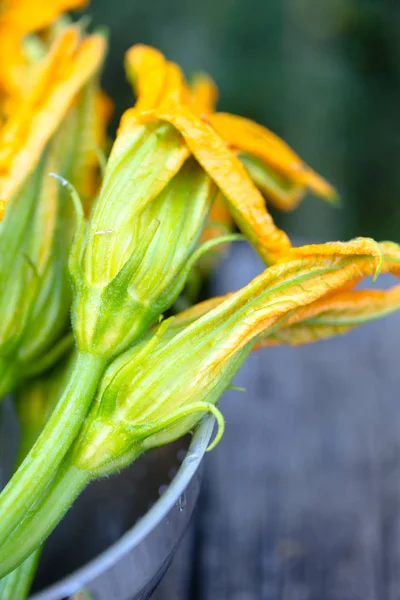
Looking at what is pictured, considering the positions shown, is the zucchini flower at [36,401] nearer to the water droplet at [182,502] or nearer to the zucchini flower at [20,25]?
the water droplet at [182,502]

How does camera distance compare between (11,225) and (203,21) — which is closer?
(11,225)

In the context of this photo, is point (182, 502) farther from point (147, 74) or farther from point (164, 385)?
point (147, 74)

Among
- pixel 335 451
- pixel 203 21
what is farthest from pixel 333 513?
pixel 203 21

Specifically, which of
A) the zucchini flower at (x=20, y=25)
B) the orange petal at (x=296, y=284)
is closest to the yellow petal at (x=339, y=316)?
the orange petal at (x=296, y=284)

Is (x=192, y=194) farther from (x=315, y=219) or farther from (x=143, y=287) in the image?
(x=315, y=219)

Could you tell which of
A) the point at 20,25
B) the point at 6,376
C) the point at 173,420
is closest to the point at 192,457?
the point at 173,420

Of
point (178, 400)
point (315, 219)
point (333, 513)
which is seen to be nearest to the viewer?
point (178, 400)

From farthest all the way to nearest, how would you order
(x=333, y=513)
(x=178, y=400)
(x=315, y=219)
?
1. (x=315, y=219)
2. (x=333, y=513)
3. (x=178, y=400)
